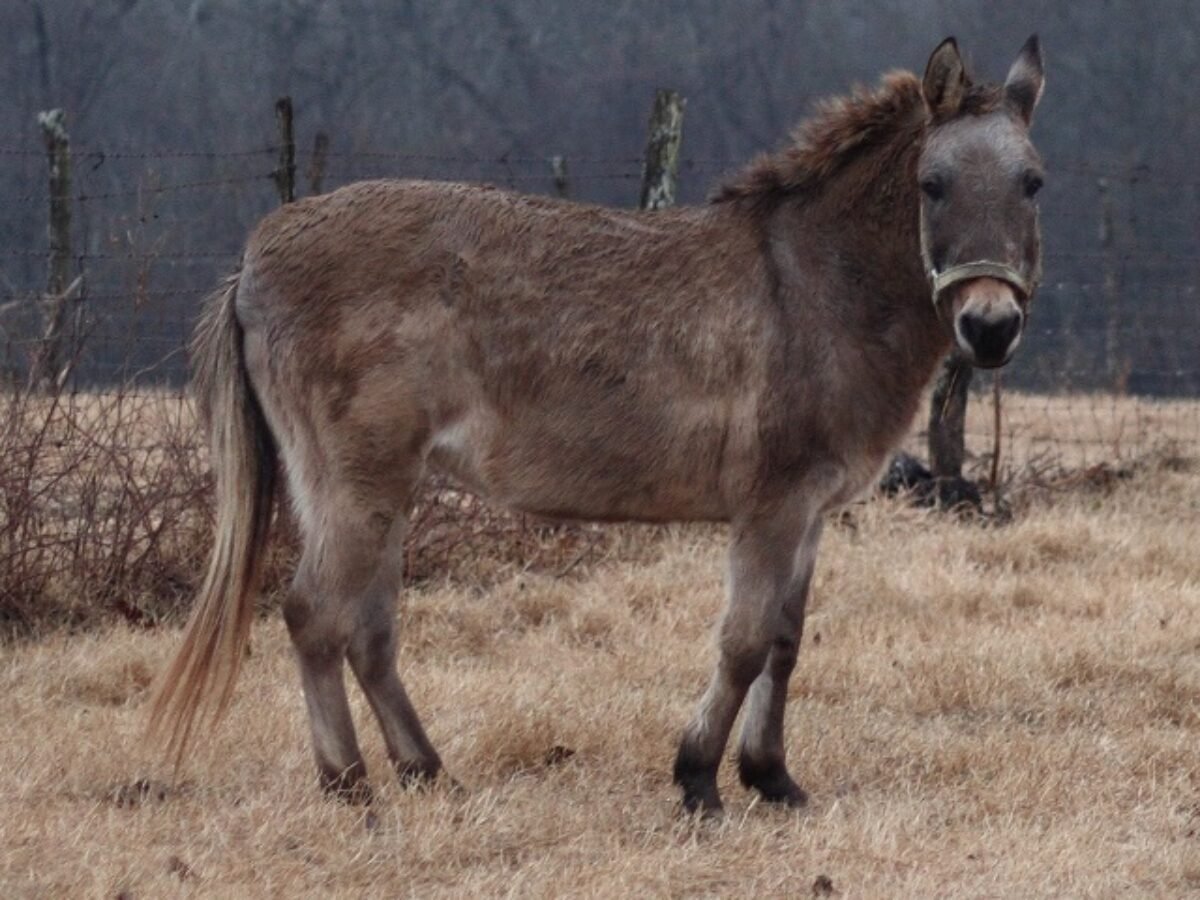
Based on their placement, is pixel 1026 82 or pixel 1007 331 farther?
pixel 1026 82

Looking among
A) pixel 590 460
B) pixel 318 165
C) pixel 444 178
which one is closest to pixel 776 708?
pixel 590 460

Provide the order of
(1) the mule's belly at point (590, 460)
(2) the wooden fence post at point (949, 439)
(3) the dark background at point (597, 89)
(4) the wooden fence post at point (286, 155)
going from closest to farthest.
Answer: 1. (1) the mule's belly at point (590, 460)
2. (4) the wooden fence post at point (286, 155)
3. (2) the wooden fence post at point (949, 439)
4. (3) the dark background at point (597, 89)

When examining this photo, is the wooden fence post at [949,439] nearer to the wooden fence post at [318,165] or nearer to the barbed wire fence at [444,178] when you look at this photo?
the barbed wire fence at [444,178]

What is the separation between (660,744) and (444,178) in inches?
560

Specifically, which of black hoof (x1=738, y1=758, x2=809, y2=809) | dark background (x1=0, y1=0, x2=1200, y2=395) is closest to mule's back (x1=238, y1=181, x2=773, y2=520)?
black hoof (x1=738, y1=758, x2=809, y2=809)

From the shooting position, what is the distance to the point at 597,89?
2388 centimetres

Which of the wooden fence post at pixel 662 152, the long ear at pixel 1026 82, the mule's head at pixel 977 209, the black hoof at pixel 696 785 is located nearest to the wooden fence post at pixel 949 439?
the wooden fence post at pixel 662 152

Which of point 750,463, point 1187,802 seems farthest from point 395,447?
point 1187,802

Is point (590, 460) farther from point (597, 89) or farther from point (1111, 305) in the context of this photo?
point (597, 89)

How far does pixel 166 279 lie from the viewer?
17.2 m

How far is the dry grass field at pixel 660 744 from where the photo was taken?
4.81 m

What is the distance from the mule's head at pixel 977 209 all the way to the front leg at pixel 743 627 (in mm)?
748

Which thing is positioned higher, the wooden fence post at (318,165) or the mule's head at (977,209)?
the wooden fence post at (318,165)

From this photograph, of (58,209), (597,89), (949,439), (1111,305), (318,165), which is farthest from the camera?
(597,89)
